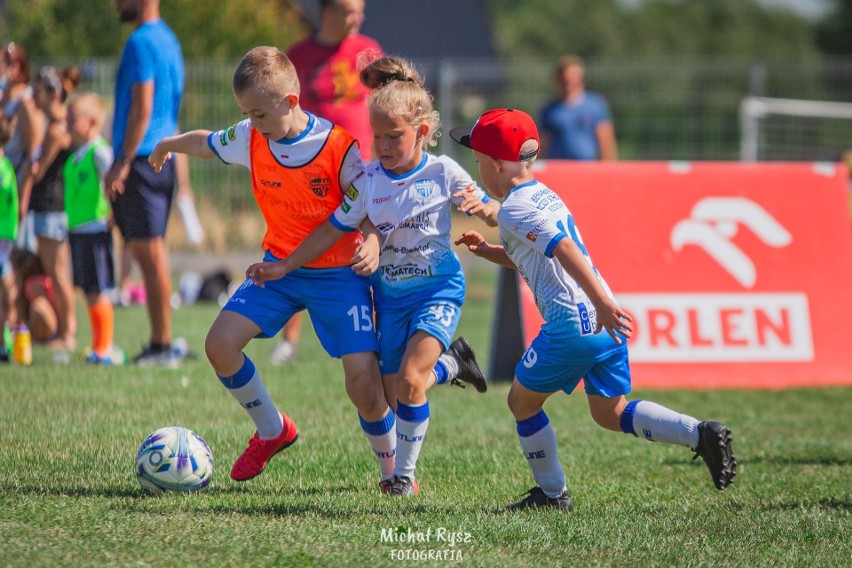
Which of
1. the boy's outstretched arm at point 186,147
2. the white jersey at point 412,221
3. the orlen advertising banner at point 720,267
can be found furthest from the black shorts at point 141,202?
the white jersey at point 412,221

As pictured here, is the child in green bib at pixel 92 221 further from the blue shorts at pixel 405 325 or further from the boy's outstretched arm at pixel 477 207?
the boy's outstretched arm at pixel 477 207

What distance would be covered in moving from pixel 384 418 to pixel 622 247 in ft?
12.6

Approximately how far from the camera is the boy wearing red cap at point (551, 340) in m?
4.48

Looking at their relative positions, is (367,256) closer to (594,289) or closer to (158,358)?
(594,289)

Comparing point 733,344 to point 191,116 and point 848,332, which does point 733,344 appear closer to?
point 848,332

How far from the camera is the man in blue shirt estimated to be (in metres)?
7.72

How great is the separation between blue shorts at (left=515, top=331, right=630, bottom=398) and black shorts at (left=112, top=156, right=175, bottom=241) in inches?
156

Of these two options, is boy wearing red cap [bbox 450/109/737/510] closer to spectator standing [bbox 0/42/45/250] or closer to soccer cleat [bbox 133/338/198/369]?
soccer cleat [bbox 133/338/198/369]

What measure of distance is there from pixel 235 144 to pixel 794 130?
44.9ft

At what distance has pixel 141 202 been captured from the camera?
25.4 feet

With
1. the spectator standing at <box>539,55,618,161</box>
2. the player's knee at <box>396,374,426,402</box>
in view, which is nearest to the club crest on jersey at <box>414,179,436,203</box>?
the player's knee at <box>396,374,426,402</box>

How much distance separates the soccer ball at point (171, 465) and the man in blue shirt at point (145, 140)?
3.14 metres

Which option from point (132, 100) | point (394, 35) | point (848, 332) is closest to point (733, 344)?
point (848, 332)

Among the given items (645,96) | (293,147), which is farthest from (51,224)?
(645,96)
